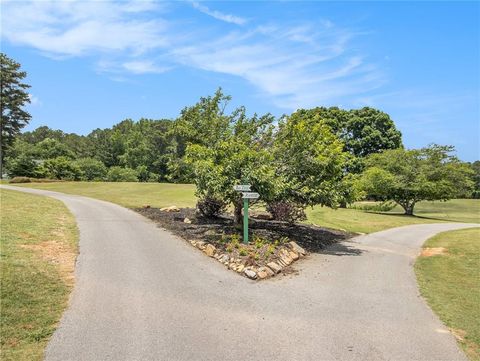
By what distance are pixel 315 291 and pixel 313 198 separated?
18.8ft

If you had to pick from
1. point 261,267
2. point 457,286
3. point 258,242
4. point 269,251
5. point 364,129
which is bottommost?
point 457,286

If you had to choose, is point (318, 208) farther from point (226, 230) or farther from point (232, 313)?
point (232, 313)

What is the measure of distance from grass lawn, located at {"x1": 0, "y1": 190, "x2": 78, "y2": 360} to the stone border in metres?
3.72

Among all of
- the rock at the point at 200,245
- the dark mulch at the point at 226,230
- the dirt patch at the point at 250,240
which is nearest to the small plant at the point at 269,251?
the dirt patch at the point at 250,240

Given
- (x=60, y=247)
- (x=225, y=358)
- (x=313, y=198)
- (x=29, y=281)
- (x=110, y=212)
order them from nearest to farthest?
1. (x=225, y=358)
2. (x=29, y=281)
3. (x=60, y=247)
4. (x=313, y=198)
5. (x=110, y=212)

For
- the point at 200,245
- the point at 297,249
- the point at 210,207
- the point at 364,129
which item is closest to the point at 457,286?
the point at 297,249

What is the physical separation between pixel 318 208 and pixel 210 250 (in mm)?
23444

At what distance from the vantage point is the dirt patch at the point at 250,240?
10664 mm

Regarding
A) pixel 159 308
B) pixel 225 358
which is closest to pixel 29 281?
pixel 159 308

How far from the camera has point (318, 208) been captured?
3412 centimetres

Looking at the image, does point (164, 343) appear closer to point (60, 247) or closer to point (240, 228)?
point (60, 247)

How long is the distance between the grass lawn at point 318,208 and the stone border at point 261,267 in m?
10.6

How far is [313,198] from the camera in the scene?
14.2 m

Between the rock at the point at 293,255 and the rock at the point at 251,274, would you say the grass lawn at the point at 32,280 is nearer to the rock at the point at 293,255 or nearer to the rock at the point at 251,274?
the rock at the point at 251,274
